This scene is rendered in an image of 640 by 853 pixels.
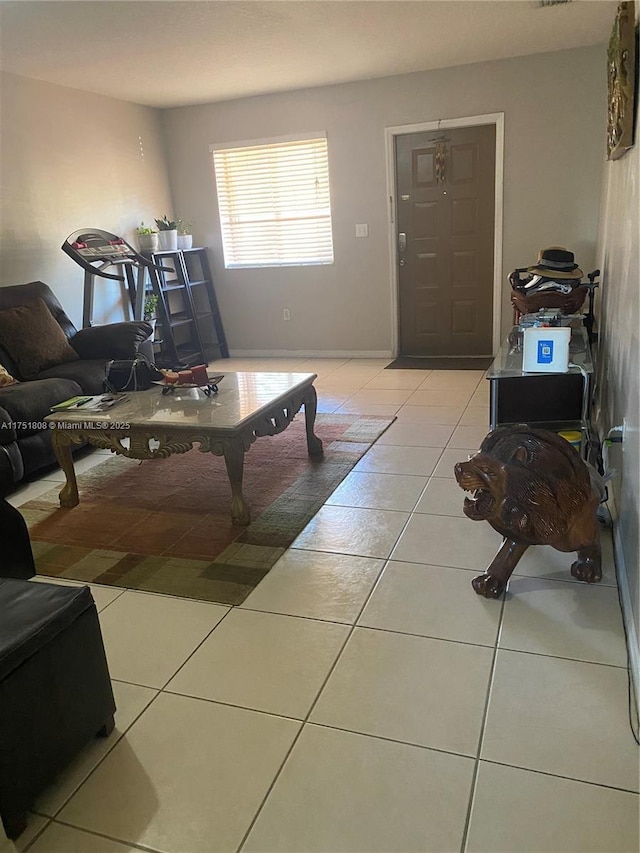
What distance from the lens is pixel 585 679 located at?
5.32 ft

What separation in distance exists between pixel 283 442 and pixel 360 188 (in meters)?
2.96

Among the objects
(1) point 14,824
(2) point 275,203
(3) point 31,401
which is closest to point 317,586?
(1) point 14,824

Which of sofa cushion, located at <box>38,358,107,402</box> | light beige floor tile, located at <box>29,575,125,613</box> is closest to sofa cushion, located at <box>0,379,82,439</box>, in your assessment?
sofa cushion, located at <box>38,358,107,402</box>

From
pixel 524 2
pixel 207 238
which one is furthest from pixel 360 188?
pixel 524 2

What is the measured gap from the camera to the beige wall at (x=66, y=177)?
4320mm

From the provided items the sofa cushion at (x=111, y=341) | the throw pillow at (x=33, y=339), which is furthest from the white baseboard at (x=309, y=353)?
the throw pillow at (x=33, y=339)

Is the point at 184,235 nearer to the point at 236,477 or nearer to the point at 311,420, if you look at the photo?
the point at 311,420

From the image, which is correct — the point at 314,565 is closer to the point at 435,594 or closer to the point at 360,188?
the point at 435,594

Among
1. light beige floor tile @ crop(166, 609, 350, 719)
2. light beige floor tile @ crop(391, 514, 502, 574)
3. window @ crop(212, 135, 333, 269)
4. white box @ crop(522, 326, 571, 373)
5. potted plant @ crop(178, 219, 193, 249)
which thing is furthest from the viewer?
potted plant @ crop(178, 219, 193, 249)

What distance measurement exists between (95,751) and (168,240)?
4820 mm

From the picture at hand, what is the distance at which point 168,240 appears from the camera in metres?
5.57

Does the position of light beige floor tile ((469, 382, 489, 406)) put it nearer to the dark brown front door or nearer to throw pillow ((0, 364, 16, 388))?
the dark brown front door

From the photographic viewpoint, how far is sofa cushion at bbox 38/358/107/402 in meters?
3.62

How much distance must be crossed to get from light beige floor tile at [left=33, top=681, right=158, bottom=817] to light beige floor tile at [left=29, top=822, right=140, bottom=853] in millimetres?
59
